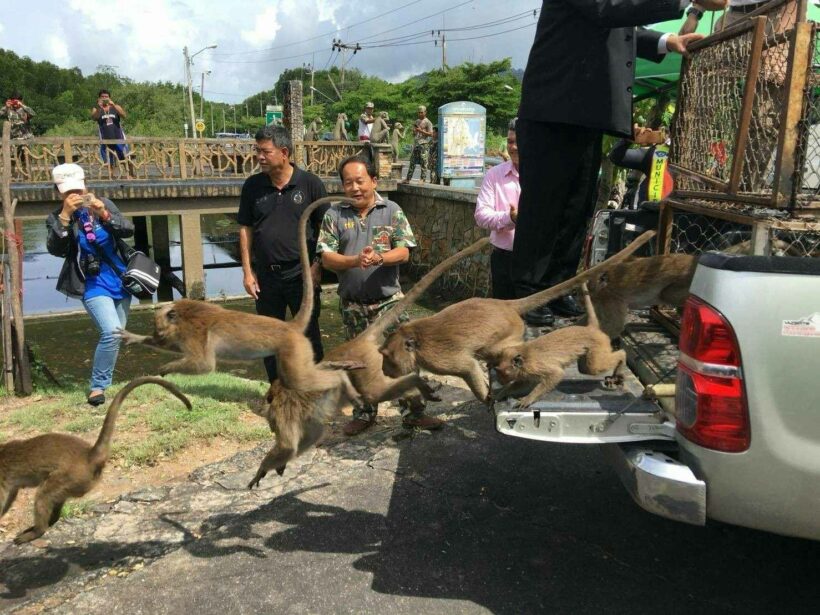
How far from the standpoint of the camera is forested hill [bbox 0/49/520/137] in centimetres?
4397

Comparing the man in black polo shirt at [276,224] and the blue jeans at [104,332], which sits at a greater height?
the man in black polo shirt at [276,224]

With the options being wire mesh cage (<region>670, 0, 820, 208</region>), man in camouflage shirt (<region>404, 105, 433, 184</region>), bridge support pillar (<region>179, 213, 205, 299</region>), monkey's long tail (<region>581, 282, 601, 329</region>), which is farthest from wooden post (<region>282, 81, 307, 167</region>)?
monkey's long tail (<region>581, 282, 601, 329</region>)

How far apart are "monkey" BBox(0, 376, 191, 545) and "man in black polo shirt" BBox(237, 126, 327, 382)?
2.24 meters

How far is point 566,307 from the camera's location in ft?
15.6

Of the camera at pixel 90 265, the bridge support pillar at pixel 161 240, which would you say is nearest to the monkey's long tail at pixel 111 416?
the camera at pixel 90 265

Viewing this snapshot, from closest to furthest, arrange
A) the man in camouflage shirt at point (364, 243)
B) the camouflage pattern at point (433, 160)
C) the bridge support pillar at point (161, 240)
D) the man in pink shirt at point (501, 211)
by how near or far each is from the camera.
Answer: the man in camouflage shirt at point (364, 243)
the man in pink shirt at point (501, 211)
the camouflage pattern at point (433, 160)
the bridge support pillar at point (161, 240)

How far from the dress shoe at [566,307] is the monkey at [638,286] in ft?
1.82

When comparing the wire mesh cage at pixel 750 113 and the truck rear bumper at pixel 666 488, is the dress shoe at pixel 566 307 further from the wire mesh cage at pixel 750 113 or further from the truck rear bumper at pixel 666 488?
the truck rear bumper at pixel 666 488

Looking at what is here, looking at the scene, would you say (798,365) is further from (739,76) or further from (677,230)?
(677,230)

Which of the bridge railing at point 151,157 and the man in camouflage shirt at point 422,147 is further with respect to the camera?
the man in camouflage shirt at point 422,147

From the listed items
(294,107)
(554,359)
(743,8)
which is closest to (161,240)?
(294,107)

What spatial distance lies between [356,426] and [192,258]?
16394mm

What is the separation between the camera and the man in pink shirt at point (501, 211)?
6012 millimetres

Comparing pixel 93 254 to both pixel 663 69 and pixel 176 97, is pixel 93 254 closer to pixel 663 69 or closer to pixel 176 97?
pixel 663 69
